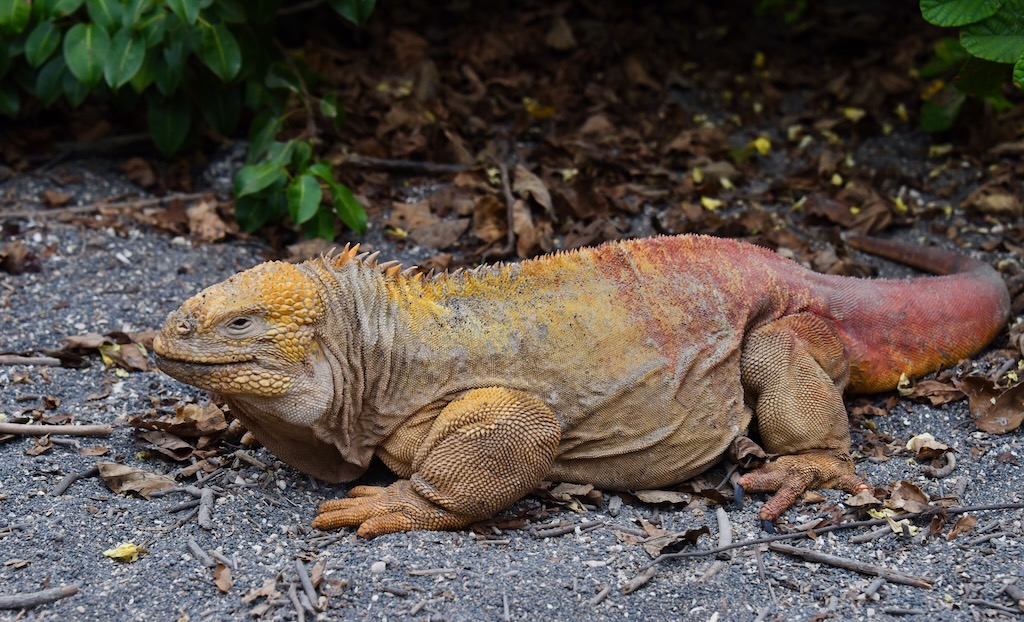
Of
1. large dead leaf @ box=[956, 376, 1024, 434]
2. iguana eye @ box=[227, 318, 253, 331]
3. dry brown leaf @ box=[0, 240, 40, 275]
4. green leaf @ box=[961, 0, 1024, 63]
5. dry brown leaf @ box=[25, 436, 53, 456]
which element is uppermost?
green leaf @ box=[961, 0, 1024, 63]

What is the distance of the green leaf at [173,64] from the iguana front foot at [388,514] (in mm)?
4839

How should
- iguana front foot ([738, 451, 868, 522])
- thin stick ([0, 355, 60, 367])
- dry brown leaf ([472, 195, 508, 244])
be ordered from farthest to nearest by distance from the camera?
dry brown leaf ([472, 195, 508, 244])
thin stick ([0, 355, 60, 367])
iguana front foot ([738, 451, 868, 522])

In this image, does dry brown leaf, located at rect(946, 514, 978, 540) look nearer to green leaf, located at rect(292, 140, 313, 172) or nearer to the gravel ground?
the gravel ground

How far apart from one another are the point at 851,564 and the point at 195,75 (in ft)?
23.4

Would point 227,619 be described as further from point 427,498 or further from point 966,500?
point 966,500

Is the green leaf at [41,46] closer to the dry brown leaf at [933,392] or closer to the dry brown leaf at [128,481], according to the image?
the dry brown leaf at [128,481]

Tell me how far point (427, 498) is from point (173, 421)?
1848 millimetres

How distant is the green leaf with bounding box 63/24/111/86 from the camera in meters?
8.90

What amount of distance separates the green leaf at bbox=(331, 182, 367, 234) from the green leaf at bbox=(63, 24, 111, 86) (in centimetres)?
213

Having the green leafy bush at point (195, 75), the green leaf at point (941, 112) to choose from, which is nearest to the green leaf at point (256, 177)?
the green leafy bush at point (195, 75)

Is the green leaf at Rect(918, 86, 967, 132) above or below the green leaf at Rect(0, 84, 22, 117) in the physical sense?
above

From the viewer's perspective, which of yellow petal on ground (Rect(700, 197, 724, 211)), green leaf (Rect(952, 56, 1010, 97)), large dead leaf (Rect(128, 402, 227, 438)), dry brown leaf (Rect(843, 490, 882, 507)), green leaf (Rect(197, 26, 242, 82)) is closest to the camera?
dry brown leaf (Rect(843, 490, 882, 507))

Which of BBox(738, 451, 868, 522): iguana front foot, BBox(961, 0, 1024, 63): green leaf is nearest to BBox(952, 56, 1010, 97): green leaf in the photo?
BBox(961, 0, 1024, 63): green leaf

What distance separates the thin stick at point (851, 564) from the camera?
545 centimetres
